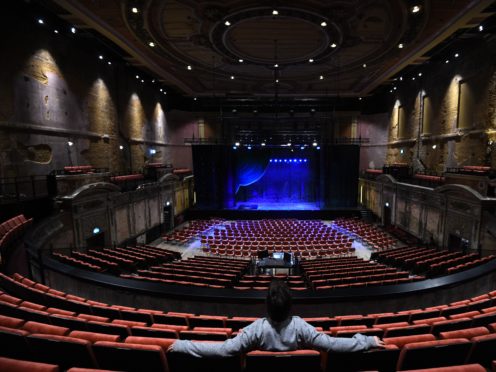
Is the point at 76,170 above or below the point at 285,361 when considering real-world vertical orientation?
above

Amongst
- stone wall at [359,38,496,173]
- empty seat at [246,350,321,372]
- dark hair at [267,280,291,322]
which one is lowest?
empty seat at [246,350,321,372]

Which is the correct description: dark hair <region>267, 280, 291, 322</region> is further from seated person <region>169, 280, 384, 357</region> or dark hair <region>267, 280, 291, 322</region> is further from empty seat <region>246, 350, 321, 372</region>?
empty seat <region>246, 350, 321, 372</region>

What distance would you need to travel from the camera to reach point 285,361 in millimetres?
2307

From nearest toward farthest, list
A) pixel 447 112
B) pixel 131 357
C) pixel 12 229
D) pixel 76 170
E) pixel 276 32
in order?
pixel 131 357 < pixel 12 229 < pixel 276 32 < pixel 76 170 < pixel 447 112

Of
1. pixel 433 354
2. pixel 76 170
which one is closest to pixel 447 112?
pixel 433 354

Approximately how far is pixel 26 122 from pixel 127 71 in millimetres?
10736

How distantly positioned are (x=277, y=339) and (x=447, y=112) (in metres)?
23.0

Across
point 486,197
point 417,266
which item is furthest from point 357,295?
point 486,197

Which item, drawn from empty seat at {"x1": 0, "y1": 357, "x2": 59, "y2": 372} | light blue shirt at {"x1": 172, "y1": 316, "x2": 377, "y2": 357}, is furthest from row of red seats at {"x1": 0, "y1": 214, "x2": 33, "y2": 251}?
light blue shirt at {"x1": 172, "y1": 316, "x2": 377, "y2": 357}

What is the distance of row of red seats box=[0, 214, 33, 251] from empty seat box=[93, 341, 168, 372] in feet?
23.5

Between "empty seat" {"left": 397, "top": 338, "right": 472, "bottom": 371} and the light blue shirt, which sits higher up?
the light blue shirt

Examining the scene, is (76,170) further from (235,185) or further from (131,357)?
(235,185)

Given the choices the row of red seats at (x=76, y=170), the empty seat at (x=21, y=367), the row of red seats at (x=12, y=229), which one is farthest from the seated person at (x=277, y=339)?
the row of red seats at (x=76, y=170)

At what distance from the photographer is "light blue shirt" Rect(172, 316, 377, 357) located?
2260 mm
